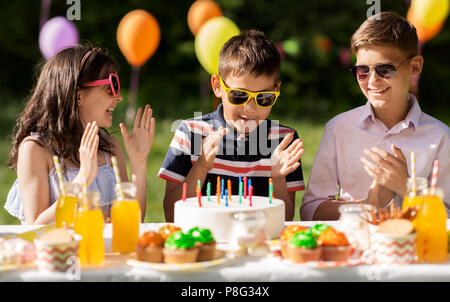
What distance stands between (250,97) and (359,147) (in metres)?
0.74

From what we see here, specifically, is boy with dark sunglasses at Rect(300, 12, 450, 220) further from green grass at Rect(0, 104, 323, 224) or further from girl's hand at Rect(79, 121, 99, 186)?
green grass at Rect(0, 104, 323, 224)

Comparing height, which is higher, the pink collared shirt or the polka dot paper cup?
the pink collared shirt


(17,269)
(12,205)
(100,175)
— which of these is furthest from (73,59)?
(17,269)

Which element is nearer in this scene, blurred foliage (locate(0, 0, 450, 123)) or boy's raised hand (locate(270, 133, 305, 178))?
boy's raised hand (locate(270, 133, 305, 178))


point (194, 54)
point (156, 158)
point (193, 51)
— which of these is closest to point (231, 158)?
point (156, 158)

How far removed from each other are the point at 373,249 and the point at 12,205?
190cm

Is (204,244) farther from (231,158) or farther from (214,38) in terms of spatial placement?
(214,38)

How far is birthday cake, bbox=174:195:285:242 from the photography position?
2.03m

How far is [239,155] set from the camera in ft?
9.67

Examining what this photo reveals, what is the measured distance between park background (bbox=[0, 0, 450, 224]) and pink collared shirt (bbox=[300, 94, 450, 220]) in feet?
26.2

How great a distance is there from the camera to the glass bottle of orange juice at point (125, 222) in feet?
6.40

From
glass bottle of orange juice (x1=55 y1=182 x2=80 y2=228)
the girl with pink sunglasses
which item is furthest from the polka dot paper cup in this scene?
the girl with pink sunglasses

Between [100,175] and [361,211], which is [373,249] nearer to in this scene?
[361,211]

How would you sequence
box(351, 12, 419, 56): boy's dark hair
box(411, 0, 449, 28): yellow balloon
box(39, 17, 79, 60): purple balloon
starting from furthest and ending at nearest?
box(39, 17, 79, 60): purple balloon, box(411, 0, 449, 28): yellow balloon, box(351, 12, 419, 56): boy's dark hair
